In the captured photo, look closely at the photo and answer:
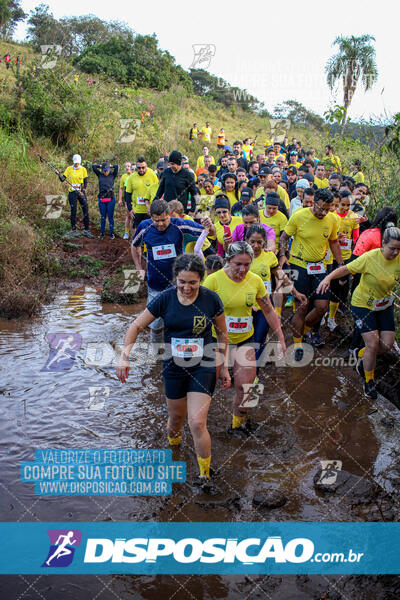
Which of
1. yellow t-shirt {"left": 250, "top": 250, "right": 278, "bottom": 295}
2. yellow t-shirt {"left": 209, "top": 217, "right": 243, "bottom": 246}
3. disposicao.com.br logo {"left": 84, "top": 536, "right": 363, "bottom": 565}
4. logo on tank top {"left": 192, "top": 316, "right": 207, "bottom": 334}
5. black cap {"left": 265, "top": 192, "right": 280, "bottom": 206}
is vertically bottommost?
disposicao.com.br logo {"left": 84, "top": 536, "right": 363, "bottom": 565}

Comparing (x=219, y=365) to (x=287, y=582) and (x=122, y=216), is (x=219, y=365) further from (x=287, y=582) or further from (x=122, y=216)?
(x=122, y=216)

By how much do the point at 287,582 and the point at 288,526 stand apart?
1.64 feet

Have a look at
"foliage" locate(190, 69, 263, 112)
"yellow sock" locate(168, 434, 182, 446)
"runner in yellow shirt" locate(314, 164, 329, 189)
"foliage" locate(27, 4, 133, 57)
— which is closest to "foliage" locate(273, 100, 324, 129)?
"foliage" locate(190, 69, 263, 112)

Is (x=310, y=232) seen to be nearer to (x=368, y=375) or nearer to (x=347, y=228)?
(x=347, y=228)

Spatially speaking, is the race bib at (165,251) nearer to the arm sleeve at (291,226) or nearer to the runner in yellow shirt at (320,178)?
the arm sleeve at (291,226)

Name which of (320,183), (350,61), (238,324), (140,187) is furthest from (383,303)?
(350,61)

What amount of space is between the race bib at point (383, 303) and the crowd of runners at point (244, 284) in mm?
15

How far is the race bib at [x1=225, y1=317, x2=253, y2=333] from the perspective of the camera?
4.59 m

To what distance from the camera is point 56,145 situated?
17.3m

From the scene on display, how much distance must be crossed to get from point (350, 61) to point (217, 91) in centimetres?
1964

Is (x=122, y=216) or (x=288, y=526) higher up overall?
(x=122, y=216)

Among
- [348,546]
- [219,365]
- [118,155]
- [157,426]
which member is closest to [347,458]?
[348,546]

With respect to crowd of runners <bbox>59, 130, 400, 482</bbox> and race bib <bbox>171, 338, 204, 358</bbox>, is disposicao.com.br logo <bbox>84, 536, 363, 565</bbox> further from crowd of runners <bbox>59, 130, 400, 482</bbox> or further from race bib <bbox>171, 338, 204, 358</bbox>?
race bib <bbox>171, 338, 204, 358</bbox>

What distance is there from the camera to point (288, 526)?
3.74 meters
